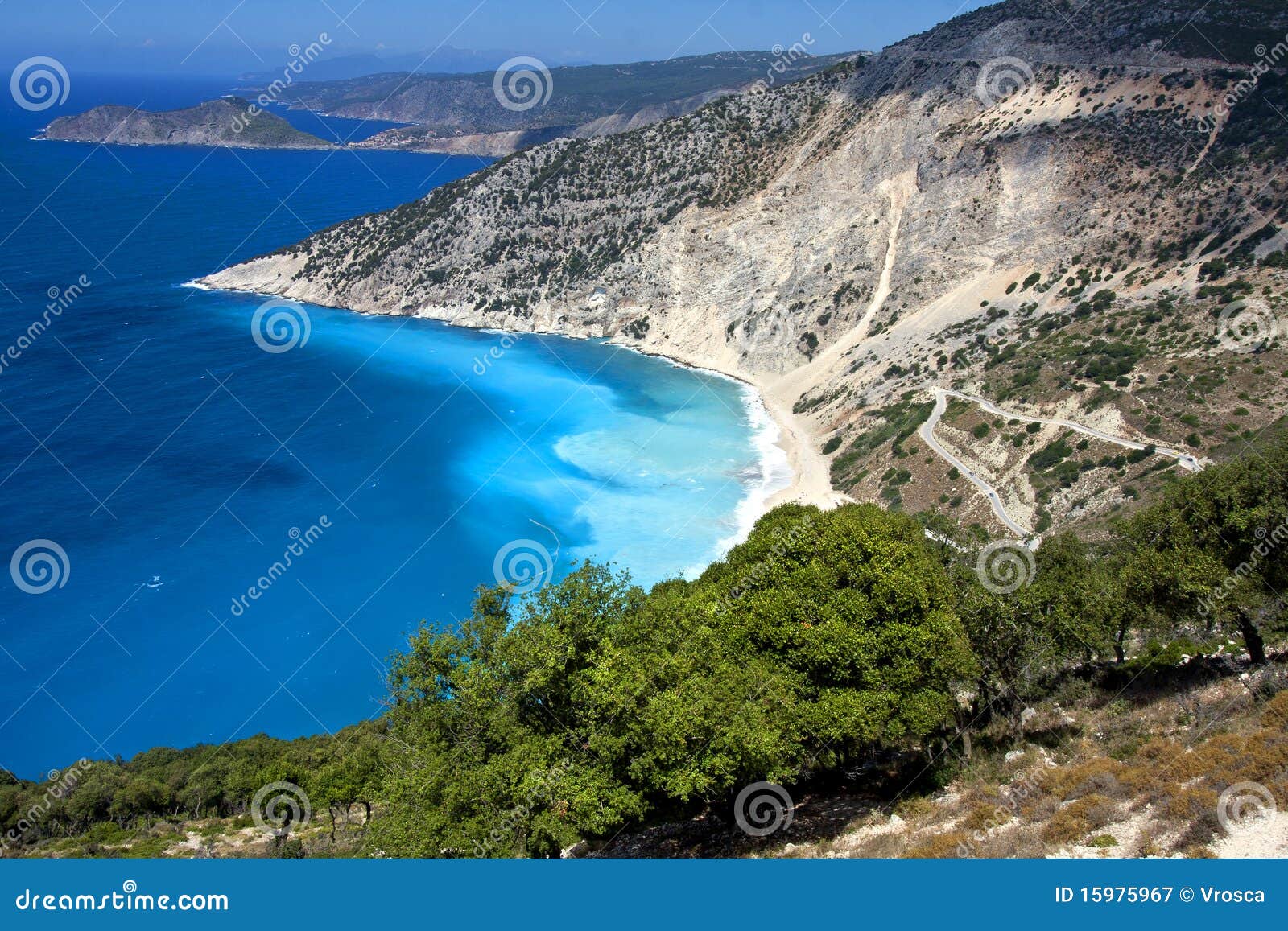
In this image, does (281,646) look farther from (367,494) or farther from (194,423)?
(194,423)

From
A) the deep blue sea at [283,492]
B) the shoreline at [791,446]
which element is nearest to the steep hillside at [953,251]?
the shoreline at [791,446]

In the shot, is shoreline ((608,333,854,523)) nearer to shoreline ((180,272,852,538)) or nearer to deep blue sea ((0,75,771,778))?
shoreline ((180,272,852,538))

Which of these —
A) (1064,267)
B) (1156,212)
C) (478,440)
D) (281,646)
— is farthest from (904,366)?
(281,646)

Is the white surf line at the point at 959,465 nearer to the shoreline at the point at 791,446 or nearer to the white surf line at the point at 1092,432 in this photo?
the white surf line at the point at 1092,432

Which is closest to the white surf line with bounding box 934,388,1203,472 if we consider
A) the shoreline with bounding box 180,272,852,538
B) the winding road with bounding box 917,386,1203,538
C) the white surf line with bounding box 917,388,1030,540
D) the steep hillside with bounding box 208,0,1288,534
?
the winding road with bounding box 917,386,1203,538

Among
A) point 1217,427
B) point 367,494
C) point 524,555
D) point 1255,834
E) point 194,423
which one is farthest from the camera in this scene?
point 194,423
